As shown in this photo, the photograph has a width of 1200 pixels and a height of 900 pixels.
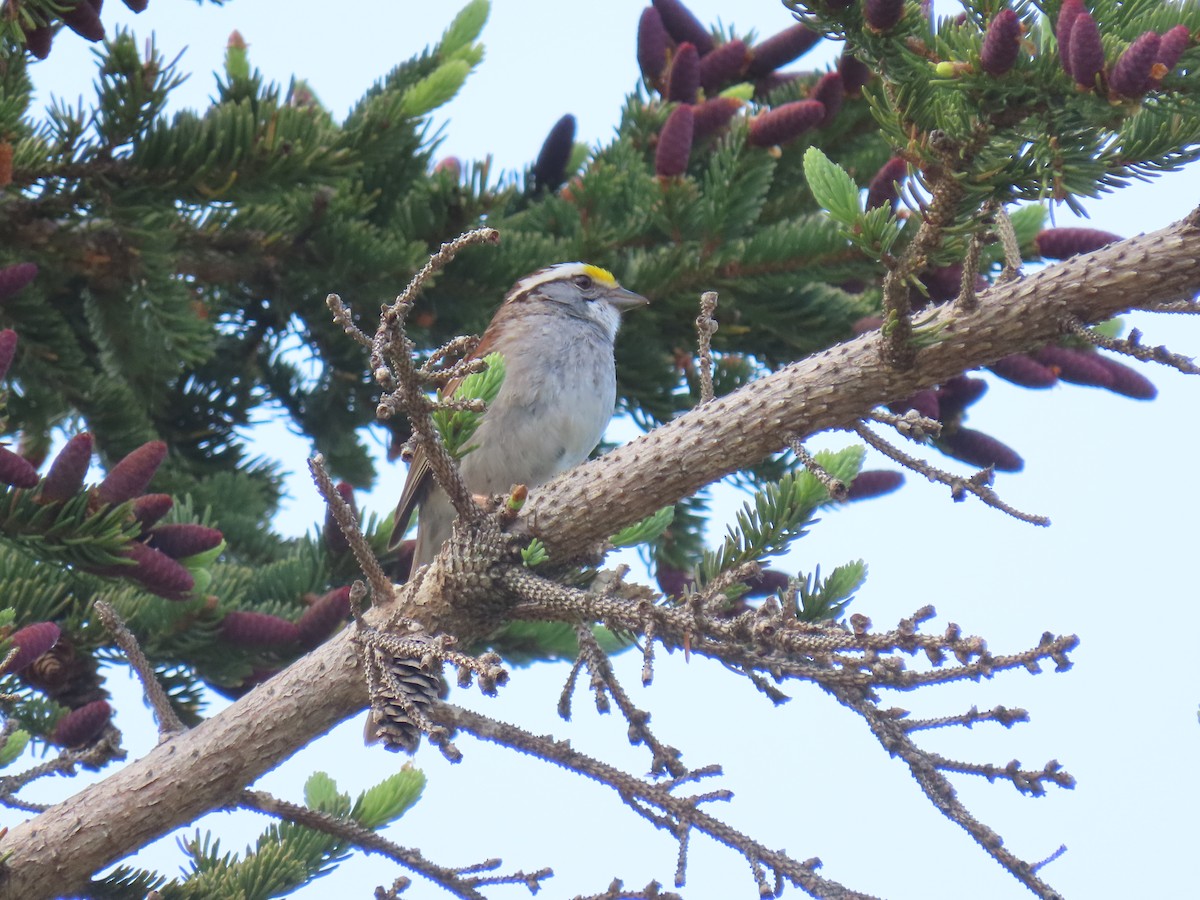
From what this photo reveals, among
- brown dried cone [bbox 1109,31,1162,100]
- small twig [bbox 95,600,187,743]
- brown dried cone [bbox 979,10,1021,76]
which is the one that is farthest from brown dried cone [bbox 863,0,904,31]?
small twig [bbox 95,600,187,743]

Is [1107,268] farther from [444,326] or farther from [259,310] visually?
[259,310]

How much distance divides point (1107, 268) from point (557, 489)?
3.76ft

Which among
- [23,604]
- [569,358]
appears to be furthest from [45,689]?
[569,358]

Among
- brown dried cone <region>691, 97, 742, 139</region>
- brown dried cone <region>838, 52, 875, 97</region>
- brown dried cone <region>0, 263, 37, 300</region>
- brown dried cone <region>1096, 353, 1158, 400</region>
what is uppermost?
brown dried cone <region>838, 52, 875, 97</region>

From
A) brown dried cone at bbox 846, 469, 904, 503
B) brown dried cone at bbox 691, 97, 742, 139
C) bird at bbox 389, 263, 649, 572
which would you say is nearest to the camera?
brown dried cone at bbox 846, 469, 904, 503

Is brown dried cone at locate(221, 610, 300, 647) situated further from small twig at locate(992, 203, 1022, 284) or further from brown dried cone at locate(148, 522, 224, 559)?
small twig at locate(992, 203, 1022, 284)

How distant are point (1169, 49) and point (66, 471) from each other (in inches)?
86.7

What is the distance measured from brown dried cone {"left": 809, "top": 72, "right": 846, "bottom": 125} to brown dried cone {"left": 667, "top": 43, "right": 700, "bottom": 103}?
15.2 inches

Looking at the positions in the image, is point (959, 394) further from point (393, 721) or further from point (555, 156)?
point (393, 721)

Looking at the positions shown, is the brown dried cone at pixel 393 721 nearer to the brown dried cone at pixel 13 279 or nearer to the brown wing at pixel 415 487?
the brown dried cone at pixel 13 279

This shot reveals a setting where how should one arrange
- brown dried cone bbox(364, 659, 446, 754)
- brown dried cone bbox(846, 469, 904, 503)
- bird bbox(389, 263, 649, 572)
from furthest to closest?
bird bbox(389, 263, 649, 572)
brown dried cone bbox(846, 469, 904, 503)
brown dried cone bbox(364, 659, 446, 754)

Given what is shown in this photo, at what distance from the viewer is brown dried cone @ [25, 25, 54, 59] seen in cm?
323

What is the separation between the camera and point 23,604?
3.04 metres

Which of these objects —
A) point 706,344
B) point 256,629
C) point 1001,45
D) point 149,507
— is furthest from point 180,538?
point 1001,45
